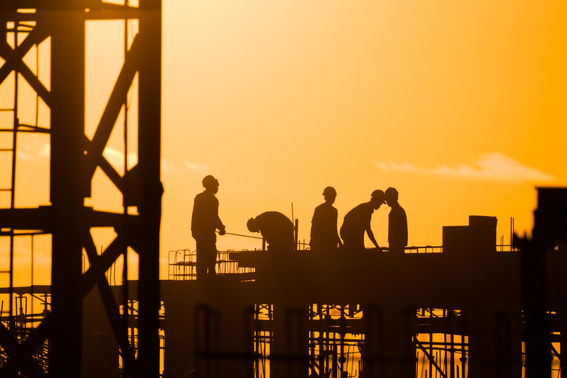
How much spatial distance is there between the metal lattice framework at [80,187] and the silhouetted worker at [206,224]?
629 cm

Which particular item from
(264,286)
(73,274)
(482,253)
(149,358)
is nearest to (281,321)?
(264,286)

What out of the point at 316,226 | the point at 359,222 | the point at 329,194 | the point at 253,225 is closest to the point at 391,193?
the point at 359,222

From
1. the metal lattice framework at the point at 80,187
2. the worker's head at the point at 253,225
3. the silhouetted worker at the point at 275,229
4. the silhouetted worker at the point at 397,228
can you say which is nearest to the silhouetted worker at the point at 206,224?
the worker's head at the point at 253,225

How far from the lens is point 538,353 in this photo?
561cm

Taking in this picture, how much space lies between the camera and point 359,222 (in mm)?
12617

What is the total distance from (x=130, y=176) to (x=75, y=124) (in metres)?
0.70

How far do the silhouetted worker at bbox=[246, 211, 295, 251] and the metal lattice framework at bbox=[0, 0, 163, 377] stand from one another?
21.6 feet

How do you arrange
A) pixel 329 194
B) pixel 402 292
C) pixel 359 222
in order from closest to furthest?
pixel 402 292 → pixel 359 222 → pixel 329 194

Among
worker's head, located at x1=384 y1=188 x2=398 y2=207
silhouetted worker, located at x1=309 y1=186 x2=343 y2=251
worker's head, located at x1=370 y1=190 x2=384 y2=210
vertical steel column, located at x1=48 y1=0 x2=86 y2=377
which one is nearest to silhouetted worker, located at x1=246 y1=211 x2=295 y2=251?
silhouetted worker, located at x1=309 y1=186 x2=343 y2=251

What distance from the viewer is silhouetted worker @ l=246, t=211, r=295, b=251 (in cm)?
1233

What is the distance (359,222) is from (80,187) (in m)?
7.96

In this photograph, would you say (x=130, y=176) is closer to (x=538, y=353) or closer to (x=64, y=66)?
(x=64, y=66)

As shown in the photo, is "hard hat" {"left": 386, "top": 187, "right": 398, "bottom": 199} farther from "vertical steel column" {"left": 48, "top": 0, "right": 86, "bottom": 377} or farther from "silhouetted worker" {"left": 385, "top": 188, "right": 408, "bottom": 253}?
"vertical steel column" {"left": 48, "top": 0, "right": 86, "bottom": 377}

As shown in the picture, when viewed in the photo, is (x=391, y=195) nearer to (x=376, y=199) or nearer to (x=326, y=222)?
(x=376, y=199)
